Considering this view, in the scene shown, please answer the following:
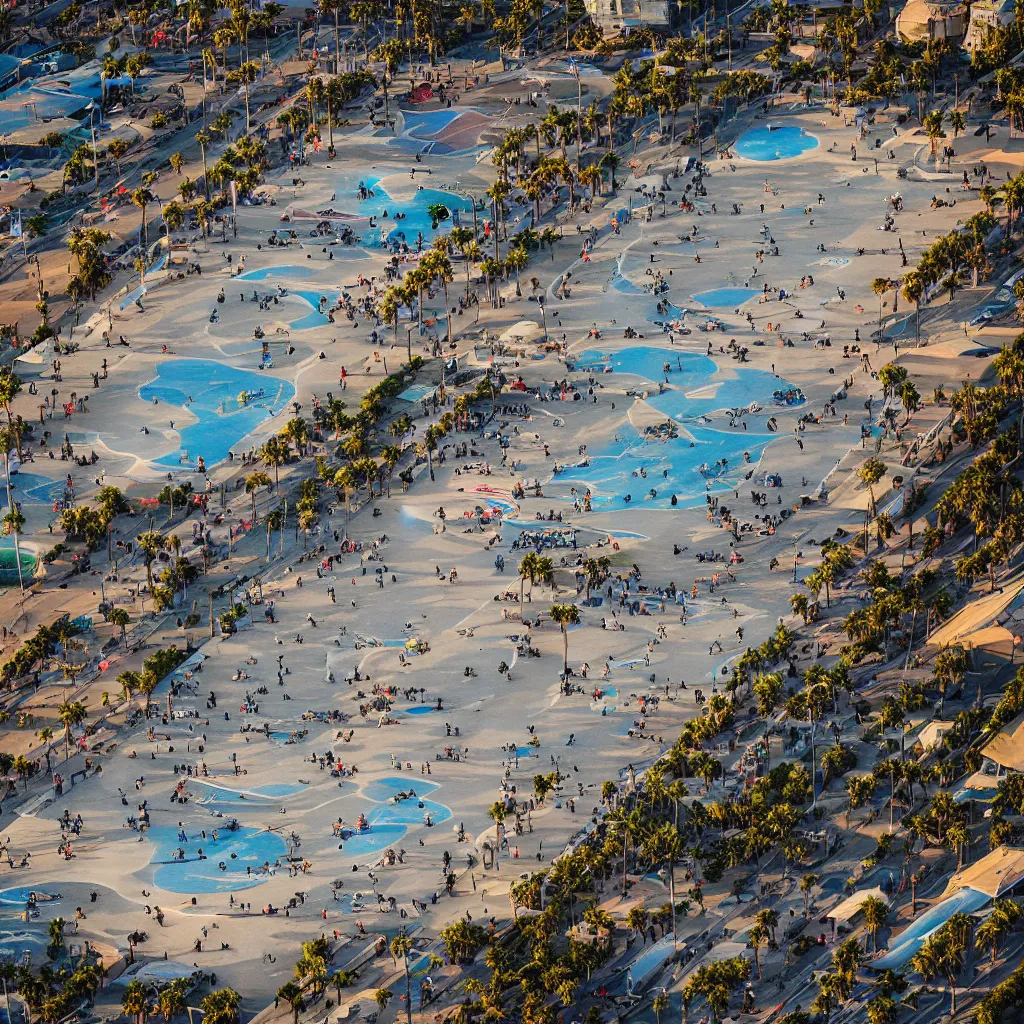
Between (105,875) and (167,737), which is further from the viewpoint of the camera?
(167,737)

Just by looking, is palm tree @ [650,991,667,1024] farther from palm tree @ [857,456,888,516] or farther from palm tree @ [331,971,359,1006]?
palm tree @ [857,456,888,516]

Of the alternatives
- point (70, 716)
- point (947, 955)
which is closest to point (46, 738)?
point (70, 716)

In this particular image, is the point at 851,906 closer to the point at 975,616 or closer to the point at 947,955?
the point at 947,955

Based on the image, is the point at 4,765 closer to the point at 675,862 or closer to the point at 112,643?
the point at 112,643

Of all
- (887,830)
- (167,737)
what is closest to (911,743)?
(887,830)

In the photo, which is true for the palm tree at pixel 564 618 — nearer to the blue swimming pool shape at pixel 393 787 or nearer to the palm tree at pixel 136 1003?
the blue swimming pool shape at pixel 393 787

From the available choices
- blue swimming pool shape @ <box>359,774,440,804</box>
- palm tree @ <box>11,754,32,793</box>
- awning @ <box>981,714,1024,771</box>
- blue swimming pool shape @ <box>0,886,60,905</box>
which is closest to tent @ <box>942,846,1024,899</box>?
awning @ <box>981,714,1024,771</box>
